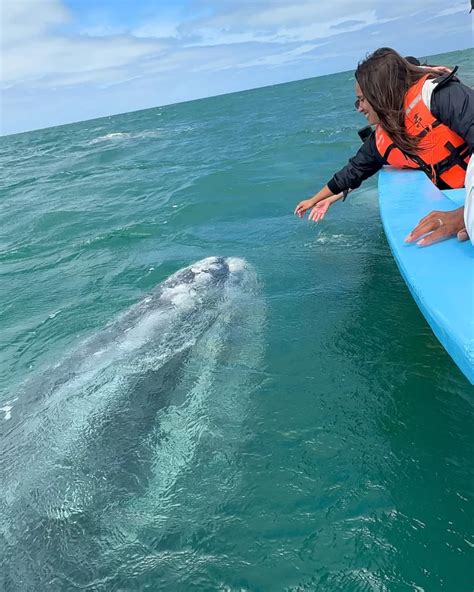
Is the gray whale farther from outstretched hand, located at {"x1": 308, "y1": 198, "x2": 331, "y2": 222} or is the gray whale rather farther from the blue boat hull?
the blue boat hull

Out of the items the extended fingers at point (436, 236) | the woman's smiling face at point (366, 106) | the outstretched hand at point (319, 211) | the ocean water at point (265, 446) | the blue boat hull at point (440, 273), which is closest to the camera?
the blue boat hull at point (440, 273)

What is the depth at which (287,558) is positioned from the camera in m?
3.83

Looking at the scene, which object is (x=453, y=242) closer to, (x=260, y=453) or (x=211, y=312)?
(x=260, y=453)

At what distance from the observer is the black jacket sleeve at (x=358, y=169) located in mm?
7062

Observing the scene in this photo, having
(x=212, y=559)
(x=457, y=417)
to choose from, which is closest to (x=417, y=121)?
(x=457, y=417)

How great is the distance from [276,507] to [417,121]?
13.4 feet

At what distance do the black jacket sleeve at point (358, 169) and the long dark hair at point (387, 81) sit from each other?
2.52 m

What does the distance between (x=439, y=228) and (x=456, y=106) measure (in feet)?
3.73

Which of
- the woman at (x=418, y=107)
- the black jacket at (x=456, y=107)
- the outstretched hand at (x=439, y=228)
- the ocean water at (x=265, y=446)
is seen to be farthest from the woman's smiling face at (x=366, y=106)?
the ocean water at (x=265, y=446)

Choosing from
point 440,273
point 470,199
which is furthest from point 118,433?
point 470,199

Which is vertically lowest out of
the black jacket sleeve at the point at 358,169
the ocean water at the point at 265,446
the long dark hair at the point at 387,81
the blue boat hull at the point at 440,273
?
the ocean water at the point at 265,446

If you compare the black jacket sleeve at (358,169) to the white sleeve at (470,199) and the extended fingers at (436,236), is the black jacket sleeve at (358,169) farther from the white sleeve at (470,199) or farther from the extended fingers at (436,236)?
the white sleeve at (470,199)

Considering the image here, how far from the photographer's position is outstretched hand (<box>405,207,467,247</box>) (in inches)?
179

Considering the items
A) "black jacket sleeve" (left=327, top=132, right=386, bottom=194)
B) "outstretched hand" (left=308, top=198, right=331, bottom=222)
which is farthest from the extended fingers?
"black jacket sleeve" (left=327, top=132, right=386, bottom=194)
